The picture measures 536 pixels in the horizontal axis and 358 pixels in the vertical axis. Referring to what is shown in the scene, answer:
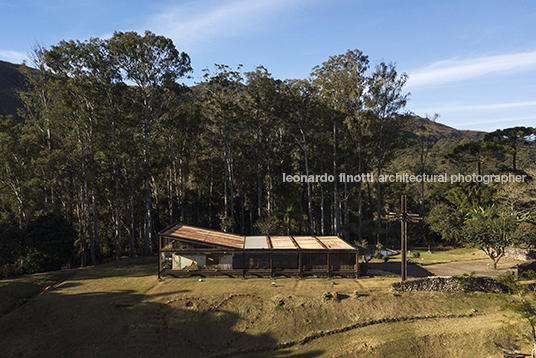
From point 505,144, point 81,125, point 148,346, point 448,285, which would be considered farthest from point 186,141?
point 505,144

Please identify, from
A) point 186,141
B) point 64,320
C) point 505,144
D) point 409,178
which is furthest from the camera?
point 409,178

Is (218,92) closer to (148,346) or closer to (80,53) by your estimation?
(80,53)

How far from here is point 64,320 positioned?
1695 centimetres

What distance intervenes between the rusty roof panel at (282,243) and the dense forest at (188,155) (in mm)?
7473

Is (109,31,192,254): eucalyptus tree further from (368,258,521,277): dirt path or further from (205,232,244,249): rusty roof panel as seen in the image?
(368,258,521,277): dirt path

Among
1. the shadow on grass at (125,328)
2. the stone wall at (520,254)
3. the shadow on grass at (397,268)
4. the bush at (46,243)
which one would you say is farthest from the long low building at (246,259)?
the stone wall at (520,254)

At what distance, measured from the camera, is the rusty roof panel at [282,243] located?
23.4 meters

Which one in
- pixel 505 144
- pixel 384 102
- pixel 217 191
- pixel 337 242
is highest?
pixel 384 102

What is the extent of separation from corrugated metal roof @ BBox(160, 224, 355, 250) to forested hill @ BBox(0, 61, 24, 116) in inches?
3054

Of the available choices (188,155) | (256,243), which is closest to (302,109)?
(188,155)

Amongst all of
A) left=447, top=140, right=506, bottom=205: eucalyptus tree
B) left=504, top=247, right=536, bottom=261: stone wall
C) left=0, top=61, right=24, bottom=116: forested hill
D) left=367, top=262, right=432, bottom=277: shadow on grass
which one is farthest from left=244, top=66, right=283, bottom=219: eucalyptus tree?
left=0, top=61, right=24, bottom=116: forested hill

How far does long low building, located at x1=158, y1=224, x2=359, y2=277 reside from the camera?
22625 mm

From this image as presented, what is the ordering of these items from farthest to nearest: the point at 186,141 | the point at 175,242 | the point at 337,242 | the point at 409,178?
the point at 409,178, the point at 186,141, the point at 337,242, the point at 175,242

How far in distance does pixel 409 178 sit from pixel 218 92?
142ft
